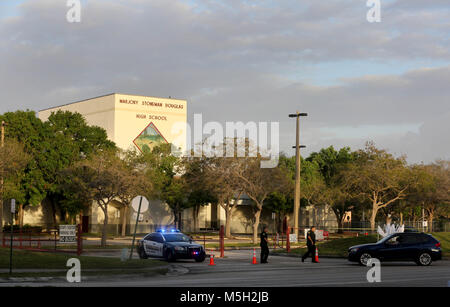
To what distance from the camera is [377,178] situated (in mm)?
70500

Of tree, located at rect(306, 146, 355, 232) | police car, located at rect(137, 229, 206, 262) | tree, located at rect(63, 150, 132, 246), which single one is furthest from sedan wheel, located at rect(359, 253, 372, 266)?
tree, located at rect(306, 146, 355, 232)

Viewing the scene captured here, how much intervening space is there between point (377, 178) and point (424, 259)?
43624 millimetres

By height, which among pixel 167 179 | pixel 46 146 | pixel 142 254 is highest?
pixel 46 146

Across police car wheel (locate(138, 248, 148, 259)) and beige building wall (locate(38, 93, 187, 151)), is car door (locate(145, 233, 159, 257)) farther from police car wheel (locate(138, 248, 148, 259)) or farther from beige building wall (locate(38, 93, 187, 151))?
beige building wall (locate(38, 93, 187, 151))

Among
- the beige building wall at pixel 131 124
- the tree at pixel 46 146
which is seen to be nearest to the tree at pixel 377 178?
the beige building wall at pixel 131 124

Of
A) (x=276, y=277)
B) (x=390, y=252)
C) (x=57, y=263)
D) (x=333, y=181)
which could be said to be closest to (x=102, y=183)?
(x=57, y=263)

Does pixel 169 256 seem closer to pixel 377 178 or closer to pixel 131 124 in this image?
pixel 377 178

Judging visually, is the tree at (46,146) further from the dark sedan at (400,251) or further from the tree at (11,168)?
the dark sedan at (400,251)

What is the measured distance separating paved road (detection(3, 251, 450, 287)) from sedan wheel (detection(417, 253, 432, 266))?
85.7 inches

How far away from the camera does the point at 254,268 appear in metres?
26.5

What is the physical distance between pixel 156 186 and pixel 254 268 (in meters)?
40.5

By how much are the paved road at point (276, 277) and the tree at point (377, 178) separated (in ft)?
145

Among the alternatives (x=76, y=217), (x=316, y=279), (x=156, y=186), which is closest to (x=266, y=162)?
(x=156, y=186)
